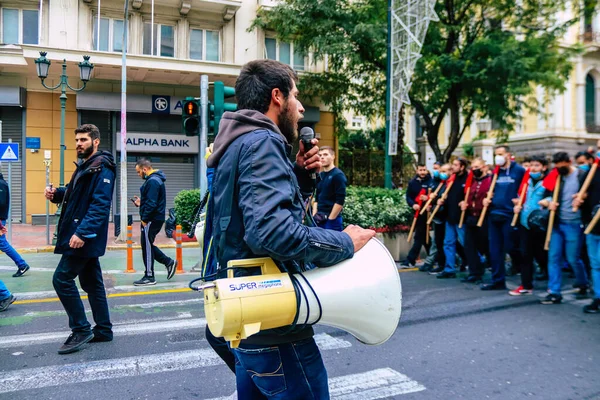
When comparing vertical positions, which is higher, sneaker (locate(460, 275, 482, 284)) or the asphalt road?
sneaker (locate(460, 275, 482, 284))

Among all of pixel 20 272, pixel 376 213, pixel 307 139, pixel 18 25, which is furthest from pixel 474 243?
pixel 18 25

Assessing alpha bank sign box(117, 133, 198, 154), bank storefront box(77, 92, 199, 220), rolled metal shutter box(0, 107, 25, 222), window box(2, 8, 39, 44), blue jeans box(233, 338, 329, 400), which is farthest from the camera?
alpha bank sign box(117, 133, 198, 154)

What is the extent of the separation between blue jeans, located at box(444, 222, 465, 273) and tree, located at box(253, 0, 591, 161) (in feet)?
25.7

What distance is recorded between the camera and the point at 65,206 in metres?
4.59

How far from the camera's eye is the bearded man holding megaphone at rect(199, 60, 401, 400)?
171cm

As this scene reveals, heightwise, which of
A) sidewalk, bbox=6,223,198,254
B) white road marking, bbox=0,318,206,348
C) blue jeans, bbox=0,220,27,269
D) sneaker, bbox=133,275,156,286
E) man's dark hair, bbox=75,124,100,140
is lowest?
white road marking, bbox=0,318,206,348

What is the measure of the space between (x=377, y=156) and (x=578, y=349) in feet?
56.9

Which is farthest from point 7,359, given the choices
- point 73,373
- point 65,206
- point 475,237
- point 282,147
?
point 475,237

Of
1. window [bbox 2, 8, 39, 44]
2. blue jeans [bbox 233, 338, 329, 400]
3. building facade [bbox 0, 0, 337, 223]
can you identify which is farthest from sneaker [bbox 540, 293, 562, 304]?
window [bbox 2, 8, 39, 44]

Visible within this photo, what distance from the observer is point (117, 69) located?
656 inches

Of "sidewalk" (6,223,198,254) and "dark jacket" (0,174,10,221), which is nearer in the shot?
"dark jacket" (0,174,10,221)

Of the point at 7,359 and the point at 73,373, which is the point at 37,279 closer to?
the point at 7,359

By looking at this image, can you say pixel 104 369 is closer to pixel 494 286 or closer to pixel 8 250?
pixel 8 250

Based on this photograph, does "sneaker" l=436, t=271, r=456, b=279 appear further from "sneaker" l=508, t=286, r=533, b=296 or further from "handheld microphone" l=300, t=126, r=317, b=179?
"handheld microphone" l=300, t=126, r=317, b=179
